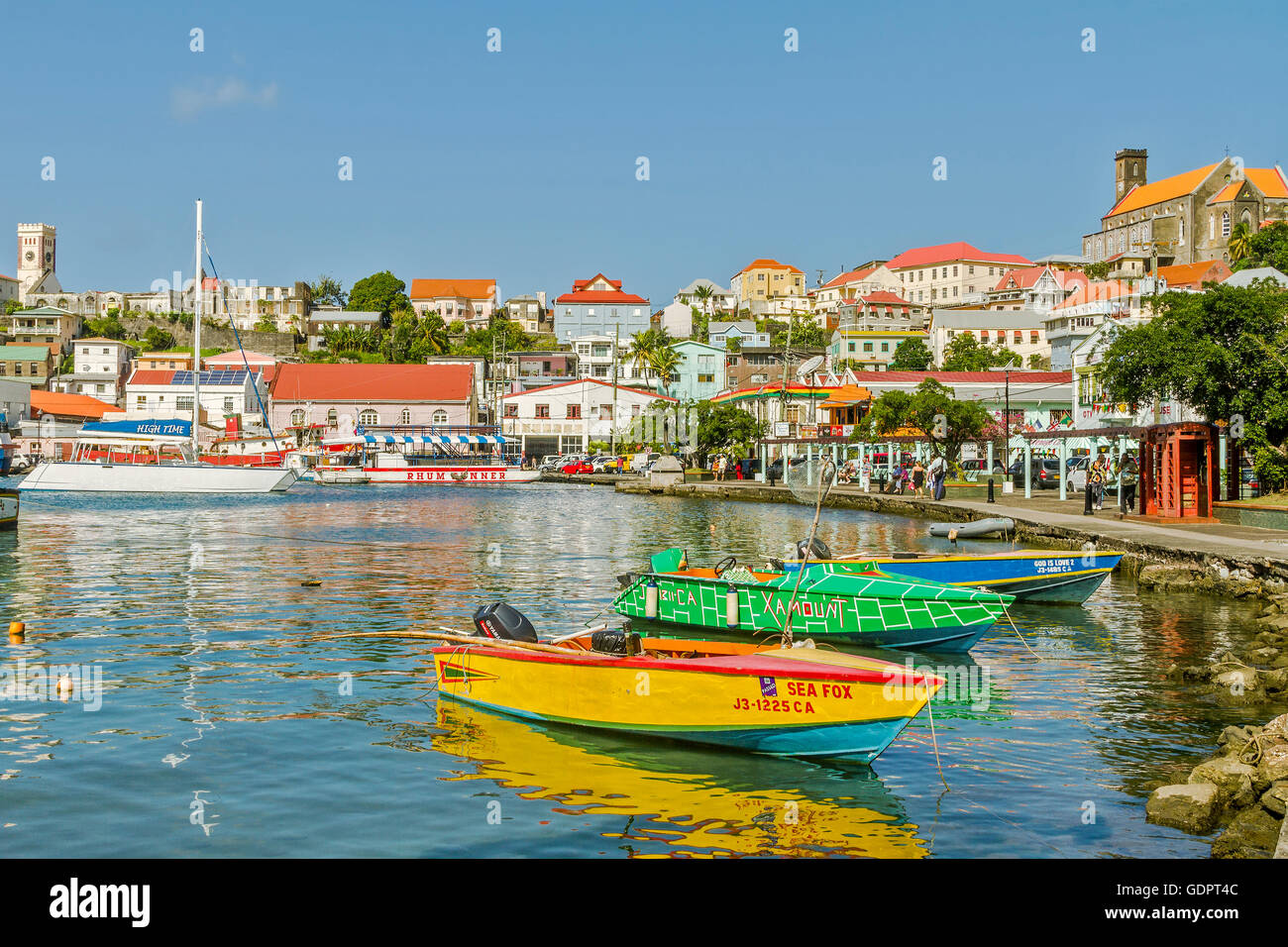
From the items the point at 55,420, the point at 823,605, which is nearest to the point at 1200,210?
the point at 55,420

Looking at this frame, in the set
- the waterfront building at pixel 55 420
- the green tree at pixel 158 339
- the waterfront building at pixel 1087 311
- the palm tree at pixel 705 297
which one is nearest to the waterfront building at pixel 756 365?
the waterfront building at pixel 1087 311

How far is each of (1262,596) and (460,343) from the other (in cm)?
14252

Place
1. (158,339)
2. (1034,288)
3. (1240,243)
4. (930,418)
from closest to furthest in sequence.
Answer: (930,418), (1240,243), (1034,288), (158,339)

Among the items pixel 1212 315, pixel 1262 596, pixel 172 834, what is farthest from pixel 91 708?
pixel 1212 315

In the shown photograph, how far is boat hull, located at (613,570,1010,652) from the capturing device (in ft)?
63.6

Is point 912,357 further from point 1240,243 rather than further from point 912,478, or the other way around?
point 912,478

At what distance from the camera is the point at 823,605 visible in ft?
66.9

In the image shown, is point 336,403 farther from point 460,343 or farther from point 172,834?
point 172,834

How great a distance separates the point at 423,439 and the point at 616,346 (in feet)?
80.7

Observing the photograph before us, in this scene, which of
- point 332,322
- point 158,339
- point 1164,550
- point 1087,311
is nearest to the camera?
point 1164,550

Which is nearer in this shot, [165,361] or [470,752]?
[470,752]

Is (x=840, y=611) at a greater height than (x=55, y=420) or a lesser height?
lesser

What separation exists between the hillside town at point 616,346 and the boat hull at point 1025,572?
4508 centimetres

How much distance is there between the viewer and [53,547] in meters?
38.1
